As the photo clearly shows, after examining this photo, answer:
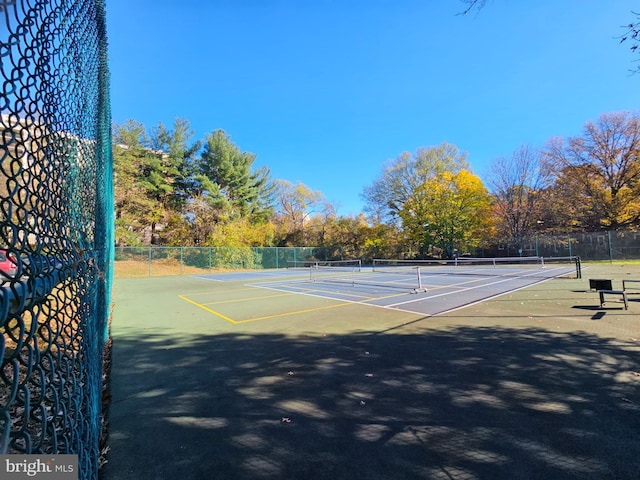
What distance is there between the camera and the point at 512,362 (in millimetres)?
4539

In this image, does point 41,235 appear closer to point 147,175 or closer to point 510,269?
point 510,269

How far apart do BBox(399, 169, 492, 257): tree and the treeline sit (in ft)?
0.39

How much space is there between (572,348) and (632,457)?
9.96ft

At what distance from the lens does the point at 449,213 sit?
35.6 meters

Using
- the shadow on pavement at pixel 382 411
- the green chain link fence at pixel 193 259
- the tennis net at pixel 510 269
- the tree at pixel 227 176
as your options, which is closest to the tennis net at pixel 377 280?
the tennis net at pixel 510 269

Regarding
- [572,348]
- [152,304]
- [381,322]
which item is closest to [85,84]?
[381,322]

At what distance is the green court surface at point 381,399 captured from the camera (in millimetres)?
2533

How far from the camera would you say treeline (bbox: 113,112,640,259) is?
31.0 meters

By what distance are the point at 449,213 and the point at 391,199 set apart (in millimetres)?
7967

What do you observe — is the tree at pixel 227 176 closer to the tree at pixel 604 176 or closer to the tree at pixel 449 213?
the tree at pixel 449 213

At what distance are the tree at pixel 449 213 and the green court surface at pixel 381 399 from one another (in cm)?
2973

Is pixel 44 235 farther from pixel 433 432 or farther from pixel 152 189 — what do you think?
pixel 152 189

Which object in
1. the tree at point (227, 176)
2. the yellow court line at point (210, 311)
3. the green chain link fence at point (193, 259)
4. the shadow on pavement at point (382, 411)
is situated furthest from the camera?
the tree at point (227, 176)

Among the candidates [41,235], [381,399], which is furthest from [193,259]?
[41,235]
